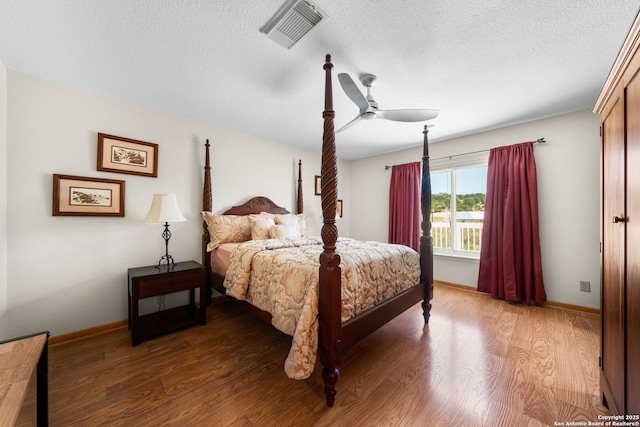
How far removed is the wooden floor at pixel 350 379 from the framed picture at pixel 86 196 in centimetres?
120

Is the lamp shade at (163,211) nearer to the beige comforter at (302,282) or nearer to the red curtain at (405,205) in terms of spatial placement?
the beige comforter at (302,282)

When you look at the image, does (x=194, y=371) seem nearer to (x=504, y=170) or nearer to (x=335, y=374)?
(x=335, y=374)

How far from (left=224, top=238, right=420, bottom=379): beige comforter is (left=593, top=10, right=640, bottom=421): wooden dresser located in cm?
128

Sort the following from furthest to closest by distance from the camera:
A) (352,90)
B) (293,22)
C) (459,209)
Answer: (459,209) < (352,90) < (293,22)

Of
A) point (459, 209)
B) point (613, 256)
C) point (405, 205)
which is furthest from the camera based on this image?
point (405, 205)

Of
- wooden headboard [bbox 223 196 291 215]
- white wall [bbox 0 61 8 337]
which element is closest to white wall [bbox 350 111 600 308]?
wooden headboard [bbox 223 196 291 215]

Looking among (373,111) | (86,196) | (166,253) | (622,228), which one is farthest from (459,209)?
(86,196)

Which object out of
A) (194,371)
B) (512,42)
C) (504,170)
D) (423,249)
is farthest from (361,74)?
(194,371)

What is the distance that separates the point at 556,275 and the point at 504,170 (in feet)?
4.72

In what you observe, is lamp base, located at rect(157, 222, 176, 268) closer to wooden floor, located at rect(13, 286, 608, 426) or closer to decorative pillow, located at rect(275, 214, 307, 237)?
wooden floor, located at rect(13, 286, 608, 426)

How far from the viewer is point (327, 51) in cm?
176

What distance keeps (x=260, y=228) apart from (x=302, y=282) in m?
1.50

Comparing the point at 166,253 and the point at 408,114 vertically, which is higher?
the point at 408,114

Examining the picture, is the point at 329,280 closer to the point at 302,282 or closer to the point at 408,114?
the point at 302,282
